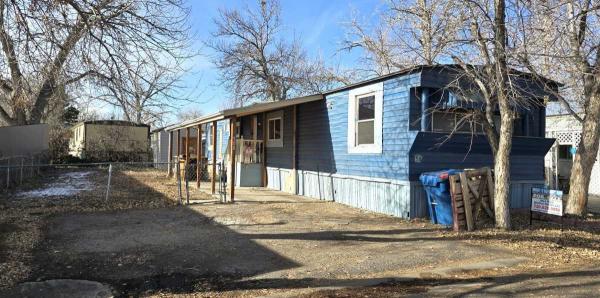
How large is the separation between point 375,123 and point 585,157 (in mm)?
4689

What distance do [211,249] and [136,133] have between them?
94.2 feet

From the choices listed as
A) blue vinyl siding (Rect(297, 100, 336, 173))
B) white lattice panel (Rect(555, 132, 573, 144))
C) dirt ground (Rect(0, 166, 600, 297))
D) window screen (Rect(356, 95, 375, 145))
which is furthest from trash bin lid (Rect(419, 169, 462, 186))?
white lattice panel (Rect(555, 132, 573, 144))

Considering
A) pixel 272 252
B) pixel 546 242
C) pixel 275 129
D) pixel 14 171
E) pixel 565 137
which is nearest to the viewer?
pixel 272 252

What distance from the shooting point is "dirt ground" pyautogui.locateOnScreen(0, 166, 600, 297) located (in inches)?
217

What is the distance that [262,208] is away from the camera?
11250mm

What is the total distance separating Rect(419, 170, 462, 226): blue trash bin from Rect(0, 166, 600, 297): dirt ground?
0.30 metres

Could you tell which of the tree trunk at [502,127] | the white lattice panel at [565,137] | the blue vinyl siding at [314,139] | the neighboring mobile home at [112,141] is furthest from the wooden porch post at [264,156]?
the neighboring mobile home at [112,141]

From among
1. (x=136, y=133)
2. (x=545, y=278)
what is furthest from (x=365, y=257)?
(x=136, y=133)

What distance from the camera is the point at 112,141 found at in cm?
3284

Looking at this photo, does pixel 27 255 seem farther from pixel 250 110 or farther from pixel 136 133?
pixel 136 133

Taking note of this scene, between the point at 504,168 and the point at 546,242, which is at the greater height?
the point at 504,168

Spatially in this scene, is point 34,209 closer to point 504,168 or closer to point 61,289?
point 61,289

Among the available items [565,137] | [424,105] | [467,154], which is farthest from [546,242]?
[565,137]

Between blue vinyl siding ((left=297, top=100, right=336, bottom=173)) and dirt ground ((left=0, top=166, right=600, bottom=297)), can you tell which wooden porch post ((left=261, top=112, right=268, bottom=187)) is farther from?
dirt ground ((left=0, top=166, right=600, bottom=297))
